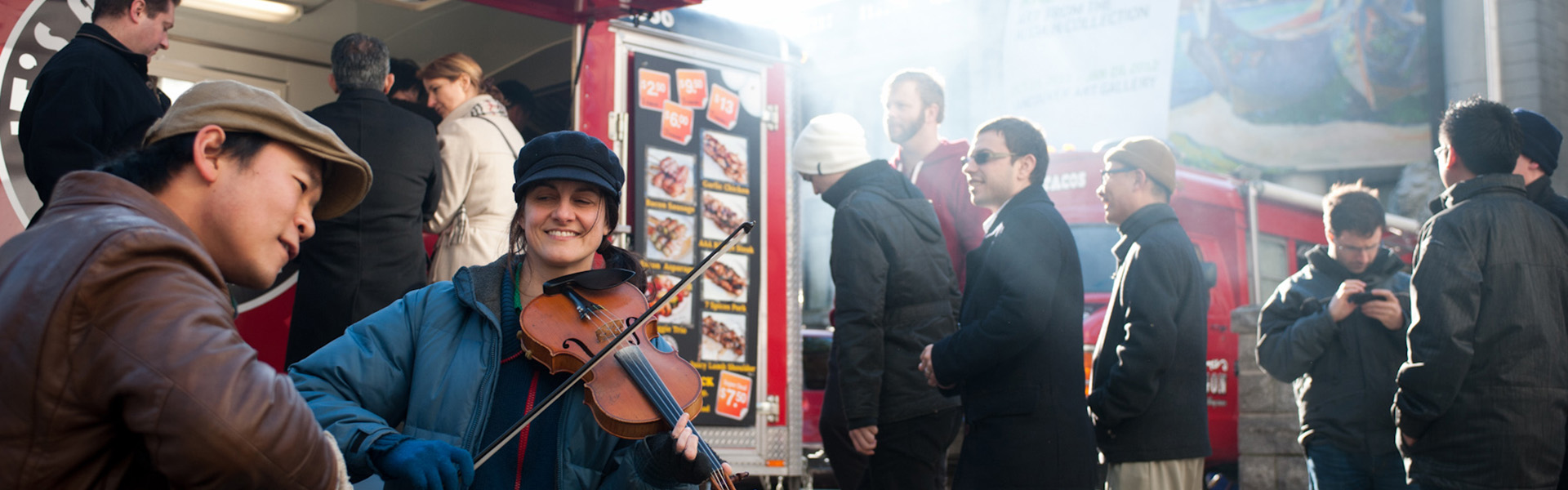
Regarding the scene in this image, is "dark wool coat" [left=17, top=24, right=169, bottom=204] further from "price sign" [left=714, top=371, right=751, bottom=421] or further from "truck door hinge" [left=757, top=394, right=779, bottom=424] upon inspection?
"truck door hinge" [left=757, top=394, right=779, bottom=424]

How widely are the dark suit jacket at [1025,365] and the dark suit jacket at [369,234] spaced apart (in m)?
2.02

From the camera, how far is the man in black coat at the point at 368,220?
411 cm

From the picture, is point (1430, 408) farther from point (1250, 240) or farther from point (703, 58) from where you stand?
point (1250, 240)

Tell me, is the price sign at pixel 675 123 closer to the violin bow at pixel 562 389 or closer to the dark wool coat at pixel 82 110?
the dark wool coat at pixel 82 110

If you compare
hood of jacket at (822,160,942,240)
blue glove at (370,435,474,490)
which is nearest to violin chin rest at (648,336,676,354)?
blue glove at (370,435,474,490)

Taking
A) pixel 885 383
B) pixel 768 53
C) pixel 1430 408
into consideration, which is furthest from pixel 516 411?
pixel 768 53

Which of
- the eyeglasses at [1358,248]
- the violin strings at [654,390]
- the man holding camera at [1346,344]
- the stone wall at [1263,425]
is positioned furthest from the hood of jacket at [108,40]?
the stone wall at [1263,425]

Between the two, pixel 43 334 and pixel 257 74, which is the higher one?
pixel 257 74

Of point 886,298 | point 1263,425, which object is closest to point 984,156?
point 886,298

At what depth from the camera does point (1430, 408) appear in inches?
137

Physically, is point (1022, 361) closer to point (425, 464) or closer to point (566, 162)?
point (566, 162)

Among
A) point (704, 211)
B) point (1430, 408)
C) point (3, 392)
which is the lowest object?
point (1430, 408)

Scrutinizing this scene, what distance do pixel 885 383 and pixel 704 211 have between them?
166 centimetres

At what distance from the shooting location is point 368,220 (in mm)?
4164
